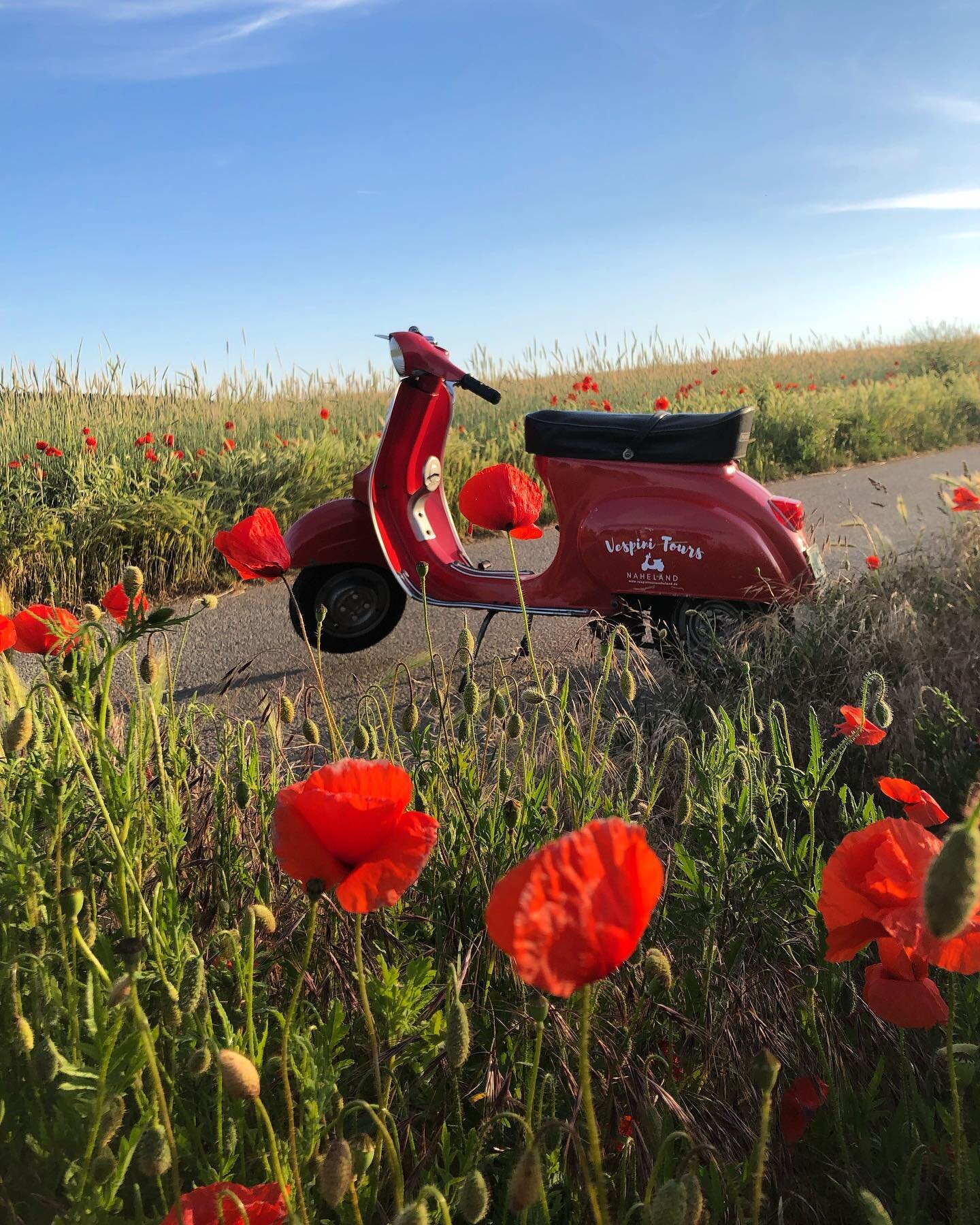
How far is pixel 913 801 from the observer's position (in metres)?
1.33

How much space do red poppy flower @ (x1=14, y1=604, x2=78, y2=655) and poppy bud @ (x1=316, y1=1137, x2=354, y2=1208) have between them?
83cm

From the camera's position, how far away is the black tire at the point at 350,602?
431 cm

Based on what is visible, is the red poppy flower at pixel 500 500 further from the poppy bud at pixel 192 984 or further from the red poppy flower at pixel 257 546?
the poppy bud at pixel 192 984

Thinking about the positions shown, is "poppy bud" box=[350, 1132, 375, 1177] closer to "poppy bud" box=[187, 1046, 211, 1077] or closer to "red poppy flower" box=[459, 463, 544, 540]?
"poppy bud" box=[187, 1046, 211, 1077]

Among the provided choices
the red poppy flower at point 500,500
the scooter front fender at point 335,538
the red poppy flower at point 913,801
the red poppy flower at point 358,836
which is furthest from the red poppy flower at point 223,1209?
the scooter front fender at point 335,538

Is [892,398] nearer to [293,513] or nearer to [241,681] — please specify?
[293,513]

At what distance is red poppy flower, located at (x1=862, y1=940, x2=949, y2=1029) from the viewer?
1031 millimetres

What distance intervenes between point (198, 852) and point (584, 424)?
8.25ft

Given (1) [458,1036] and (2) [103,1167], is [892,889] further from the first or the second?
(2) [103,1167]

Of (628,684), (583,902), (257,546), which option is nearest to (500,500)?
(257,546)

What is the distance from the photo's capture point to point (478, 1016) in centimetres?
139

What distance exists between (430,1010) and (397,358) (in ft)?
10.9

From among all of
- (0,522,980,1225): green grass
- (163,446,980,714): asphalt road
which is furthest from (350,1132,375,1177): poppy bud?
(163,446,980,714): asphalt road

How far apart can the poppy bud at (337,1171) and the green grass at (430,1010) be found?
12 centimetres
